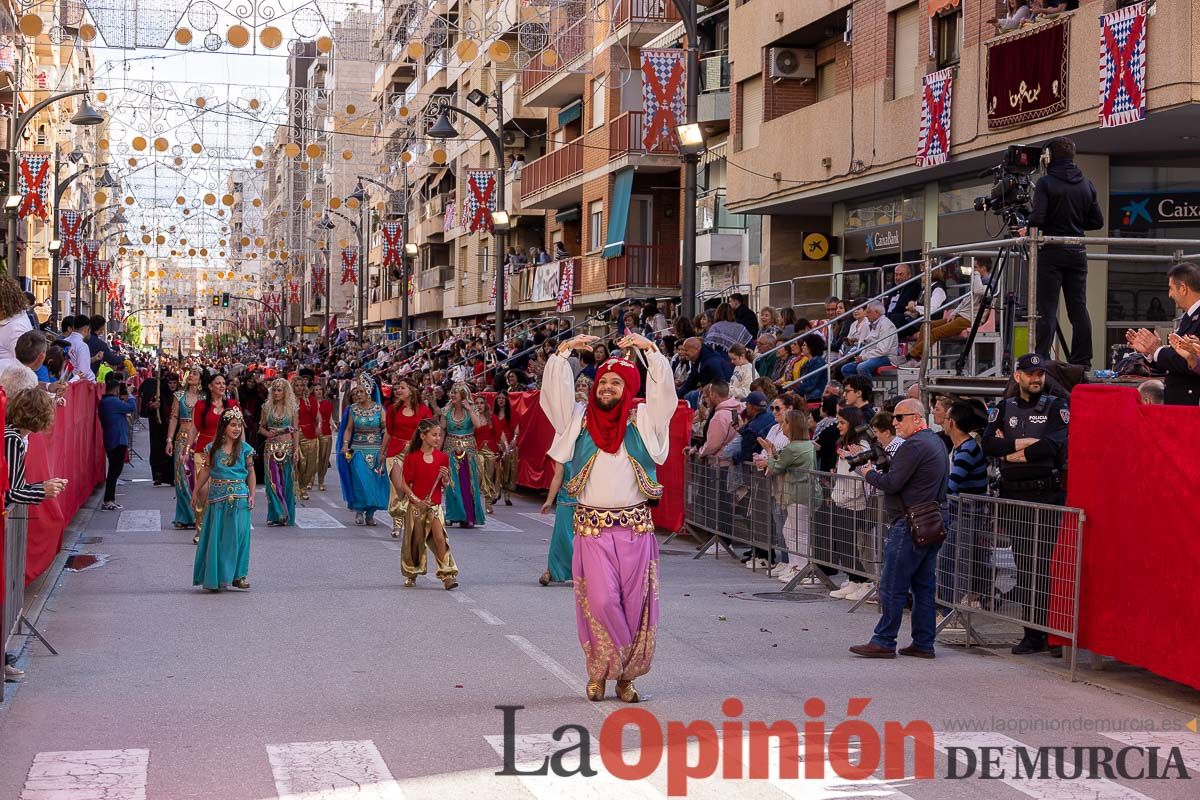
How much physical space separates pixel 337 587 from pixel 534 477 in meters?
12.0

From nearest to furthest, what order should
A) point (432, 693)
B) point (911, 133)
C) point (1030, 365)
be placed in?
point (432, 693)
point (1030, 365)
point (911, 133)

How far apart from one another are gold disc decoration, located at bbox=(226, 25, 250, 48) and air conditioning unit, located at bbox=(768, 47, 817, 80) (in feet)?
35.9

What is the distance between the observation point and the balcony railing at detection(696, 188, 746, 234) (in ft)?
118

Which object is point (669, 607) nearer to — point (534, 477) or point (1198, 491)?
point (1198, 491)

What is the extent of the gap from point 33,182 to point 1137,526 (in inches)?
1417

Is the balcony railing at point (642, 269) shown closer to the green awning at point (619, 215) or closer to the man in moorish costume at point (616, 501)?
the green awning at point (619, 215)

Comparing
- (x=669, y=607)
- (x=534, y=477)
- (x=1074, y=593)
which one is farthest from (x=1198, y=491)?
(x=534, y=477)

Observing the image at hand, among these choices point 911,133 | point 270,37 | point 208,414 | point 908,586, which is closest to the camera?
point 908,586

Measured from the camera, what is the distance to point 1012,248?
14.3m

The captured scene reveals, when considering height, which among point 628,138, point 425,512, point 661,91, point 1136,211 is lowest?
point 425,512

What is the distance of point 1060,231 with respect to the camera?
1410 cm

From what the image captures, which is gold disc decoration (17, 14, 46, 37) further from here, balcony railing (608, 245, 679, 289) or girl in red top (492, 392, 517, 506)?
balcony railing (608, 245, 679, 289)

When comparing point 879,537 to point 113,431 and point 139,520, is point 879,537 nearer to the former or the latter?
point 139,520

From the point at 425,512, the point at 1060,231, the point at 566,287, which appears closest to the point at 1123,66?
the point at 1060,231
